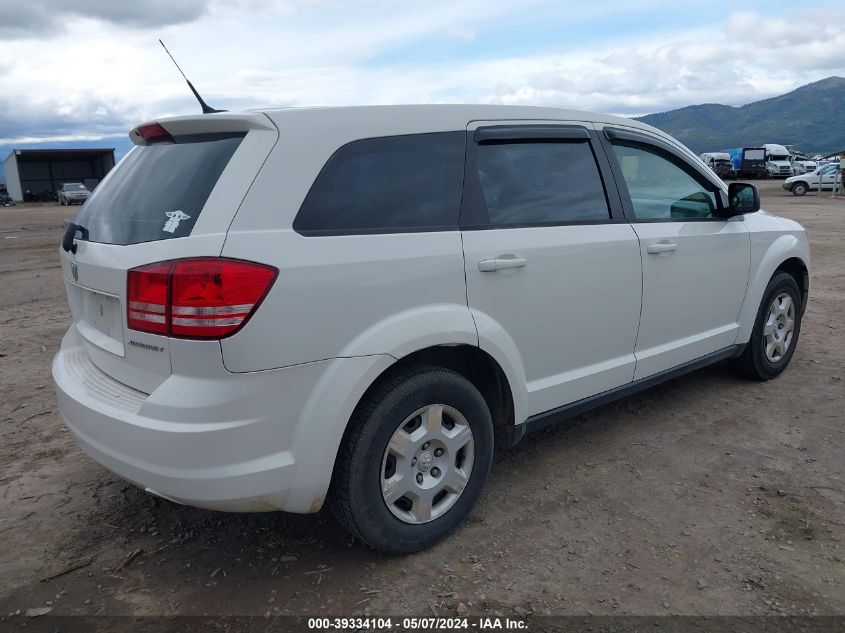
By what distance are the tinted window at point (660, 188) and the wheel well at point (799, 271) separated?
1065mm

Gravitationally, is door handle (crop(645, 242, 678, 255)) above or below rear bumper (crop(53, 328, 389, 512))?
above

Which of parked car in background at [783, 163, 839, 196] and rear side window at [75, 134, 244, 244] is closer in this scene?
rear side window at [75, 134, 244, 244]

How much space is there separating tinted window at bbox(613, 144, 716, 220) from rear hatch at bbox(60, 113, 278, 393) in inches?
83.2

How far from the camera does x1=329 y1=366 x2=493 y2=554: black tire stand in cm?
259

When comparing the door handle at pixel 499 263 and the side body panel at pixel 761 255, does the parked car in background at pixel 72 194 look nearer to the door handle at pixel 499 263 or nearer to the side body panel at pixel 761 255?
the side body panel at pixel 761 255

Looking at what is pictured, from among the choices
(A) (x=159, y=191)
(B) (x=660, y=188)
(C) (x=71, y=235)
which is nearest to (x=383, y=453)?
(A) (x=159, y=191)

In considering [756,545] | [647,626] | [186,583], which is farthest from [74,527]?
[756,545]

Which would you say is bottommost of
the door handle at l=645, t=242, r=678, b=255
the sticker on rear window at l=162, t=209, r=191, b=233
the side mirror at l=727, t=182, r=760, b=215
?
the door handle at l=645, t=242, r=678, b=255

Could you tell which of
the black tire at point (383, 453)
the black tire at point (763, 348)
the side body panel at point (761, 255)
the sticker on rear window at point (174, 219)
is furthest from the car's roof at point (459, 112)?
the black tire at point (763, 348)

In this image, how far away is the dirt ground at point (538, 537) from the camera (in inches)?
102

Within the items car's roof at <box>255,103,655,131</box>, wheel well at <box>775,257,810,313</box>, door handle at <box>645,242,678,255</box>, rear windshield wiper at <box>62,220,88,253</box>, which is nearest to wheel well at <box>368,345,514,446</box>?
A: car's roof at <box>255,103,655,131</box>

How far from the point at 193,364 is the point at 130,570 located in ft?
3.63

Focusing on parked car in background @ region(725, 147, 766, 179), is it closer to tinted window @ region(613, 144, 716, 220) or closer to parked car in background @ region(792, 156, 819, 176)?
parked car in background @ region(792, 156, 819, 176)

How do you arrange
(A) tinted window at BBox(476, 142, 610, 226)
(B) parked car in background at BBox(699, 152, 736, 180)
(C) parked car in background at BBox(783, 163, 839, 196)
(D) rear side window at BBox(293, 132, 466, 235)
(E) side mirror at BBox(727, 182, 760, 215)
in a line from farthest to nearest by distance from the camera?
(B) parked car in background at BBox(699, 152, 736, 180) → (C) parked car in background at BBox(783, 163, 839, 196) → (E) side mirror at BBox(727, 182, 760, 215) → (A) tinted window at BBox(476, 142, 610, 226) → (D) rear side window at BBox(293, 132, 466, 235)
